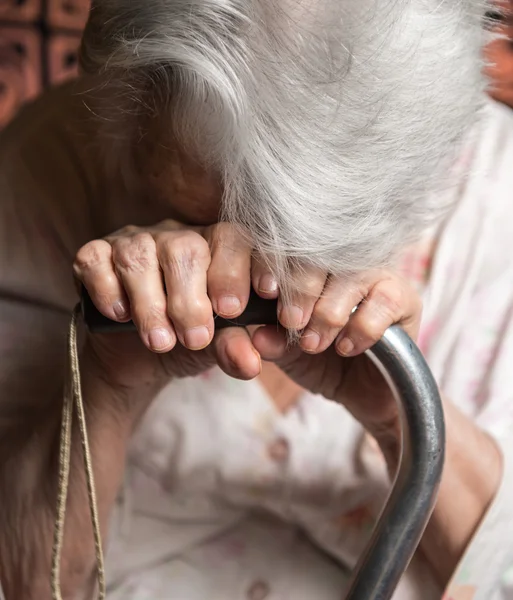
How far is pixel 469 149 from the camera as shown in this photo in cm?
76

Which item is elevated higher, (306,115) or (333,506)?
(306,115)

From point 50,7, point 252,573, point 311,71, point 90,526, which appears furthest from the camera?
point 50,7

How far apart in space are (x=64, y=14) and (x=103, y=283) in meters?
0.96

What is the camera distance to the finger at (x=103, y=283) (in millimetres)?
469

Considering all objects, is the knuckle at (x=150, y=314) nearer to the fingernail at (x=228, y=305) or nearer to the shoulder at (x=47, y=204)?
the fingernail at (x=228, y=305)

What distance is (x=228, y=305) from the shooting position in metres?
0.46

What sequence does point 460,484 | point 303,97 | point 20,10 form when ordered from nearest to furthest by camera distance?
point 303,97
point 460,484
point 20,10

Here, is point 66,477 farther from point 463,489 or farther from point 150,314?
point 463,489

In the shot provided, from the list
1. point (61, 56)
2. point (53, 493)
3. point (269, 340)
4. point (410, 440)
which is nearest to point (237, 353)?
point (269, 340)

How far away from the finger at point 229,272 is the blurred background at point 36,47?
876mm

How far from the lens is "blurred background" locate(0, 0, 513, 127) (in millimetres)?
1223

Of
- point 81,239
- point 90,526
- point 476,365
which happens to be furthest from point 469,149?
point 90,526

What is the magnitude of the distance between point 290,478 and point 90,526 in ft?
0.76

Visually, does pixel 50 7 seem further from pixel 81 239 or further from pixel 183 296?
pixel 183 296
